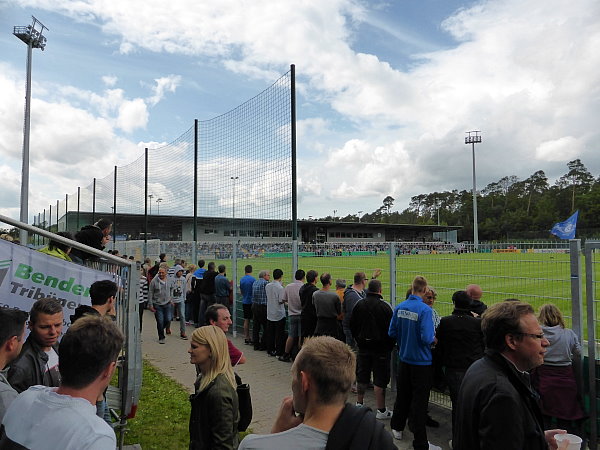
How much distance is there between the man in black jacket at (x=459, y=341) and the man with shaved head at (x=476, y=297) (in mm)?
397

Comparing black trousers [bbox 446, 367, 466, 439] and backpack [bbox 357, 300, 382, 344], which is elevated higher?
backpack [bbox 357, 300, 382, 344]

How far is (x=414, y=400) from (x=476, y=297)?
4.96ft

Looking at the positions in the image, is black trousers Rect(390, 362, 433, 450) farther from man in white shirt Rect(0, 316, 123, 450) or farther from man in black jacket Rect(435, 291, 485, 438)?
man in white shirt Rect(0, 316, 123, 450)

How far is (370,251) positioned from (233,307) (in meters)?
4.55

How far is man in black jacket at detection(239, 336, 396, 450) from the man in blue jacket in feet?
11.3

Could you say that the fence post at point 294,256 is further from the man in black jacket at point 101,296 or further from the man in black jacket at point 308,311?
the man in black jacket at point 101,296

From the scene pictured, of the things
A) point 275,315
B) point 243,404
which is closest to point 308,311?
point 275,315

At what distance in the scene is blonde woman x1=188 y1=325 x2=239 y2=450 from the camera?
8.64ft

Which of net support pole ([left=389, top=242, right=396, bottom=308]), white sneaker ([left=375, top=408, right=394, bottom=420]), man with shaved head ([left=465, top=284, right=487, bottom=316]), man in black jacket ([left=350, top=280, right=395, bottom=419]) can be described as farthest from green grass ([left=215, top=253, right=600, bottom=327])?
white sneaker ([left=375, top=408, right=394, bottom=420])

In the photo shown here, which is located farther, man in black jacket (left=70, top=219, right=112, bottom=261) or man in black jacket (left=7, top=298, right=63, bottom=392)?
man in black jacket (left=70, top=219, right=112, bottom=261)

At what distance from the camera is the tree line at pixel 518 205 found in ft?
254

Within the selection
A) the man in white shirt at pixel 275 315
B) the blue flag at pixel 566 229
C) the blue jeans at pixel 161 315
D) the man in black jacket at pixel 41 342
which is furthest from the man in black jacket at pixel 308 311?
the blue flag at pixel 566 229

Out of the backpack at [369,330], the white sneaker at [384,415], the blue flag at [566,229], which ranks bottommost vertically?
the white sneaker at [384,415]

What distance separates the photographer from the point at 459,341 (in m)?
4.63
